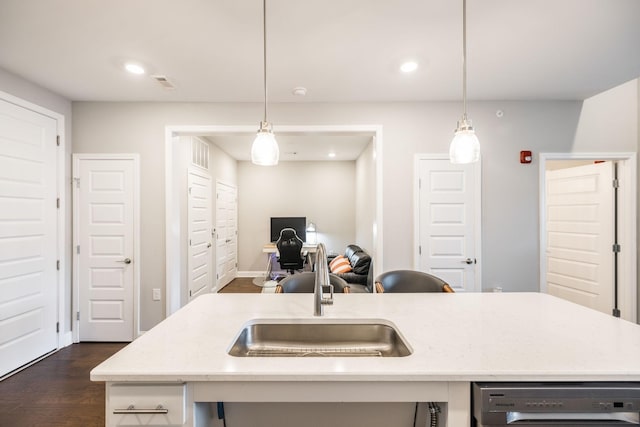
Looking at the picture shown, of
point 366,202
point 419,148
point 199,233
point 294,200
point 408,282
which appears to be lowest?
point 408,282

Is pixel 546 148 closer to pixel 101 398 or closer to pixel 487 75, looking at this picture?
pixel 487 75

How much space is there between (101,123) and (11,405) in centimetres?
267

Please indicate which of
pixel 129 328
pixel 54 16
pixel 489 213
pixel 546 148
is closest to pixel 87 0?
pixel 54 16

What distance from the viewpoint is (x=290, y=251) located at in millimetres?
5078

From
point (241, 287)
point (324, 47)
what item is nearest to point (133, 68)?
point (324, 47)

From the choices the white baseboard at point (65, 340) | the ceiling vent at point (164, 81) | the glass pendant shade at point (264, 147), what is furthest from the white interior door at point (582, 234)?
the white baseboard at point (65, 340)

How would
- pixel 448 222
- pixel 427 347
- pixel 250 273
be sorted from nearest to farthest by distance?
1. pixel 427 347
2. pixel 448 222
3. pixel 250 273

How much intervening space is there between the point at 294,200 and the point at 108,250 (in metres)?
3.88

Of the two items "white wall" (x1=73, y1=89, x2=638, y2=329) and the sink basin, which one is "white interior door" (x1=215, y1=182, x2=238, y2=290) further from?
the sink basin

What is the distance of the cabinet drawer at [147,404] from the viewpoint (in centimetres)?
93

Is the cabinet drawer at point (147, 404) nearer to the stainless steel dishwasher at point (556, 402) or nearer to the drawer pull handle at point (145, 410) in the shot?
the drawer pull handle at point (145, 410)

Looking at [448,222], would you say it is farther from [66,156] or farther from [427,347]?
[66,156]

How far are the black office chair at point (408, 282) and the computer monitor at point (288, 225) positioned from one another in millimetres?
4021

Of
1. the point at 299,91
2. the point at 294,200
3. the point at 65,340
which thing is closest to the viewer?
the point at 299,91
